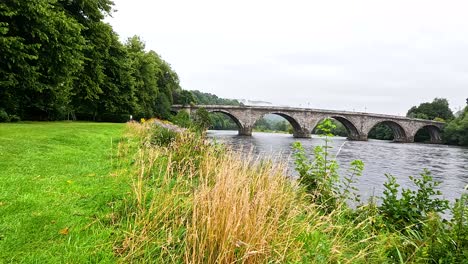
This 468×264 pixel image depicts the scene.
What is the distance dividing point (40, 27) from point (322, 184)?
15.5 meters

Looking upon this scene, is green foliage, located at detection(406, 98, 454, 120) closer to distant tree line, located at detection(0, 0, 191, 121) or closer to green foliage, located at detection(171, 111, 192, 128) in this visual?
green foliage, located at detection(171, 111, 192, 128)

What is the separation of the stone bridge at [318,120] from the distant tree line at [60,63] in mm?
28278

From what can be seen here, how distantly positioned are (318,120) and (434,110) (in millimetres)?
40403

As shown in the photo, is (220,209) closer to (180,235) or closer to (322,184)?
(180,235)

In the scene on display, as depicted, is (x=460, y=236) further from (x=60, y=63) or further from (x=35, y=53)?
(x=60, y=63)

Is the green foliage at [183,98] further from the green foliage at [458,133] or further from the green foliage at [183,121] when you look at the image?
the green foliage at [458,133]

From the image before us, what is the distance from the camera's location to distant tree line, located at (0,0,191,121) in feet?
51.1

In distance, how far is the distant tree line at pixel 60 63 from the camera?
15.6 m

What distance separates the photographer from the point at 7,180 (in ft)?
15.8

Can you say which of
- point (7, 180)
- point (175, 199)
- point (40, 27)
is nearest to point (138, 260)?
point (175, 199)

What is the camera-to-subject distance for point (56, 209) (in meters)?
3.82

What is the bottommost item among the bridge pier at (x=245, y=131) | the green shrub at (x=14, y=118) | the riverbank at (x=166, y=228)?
the bridge pier at (x=245, y=131)

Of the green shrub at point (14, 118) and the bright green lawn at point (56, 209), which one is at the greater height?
the green shrub at point (14, 118)

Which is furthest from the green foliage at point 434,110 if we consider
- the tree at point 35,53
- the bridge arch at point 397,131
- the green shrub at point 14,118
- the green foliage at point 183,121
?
the green shrub at point 14,118
